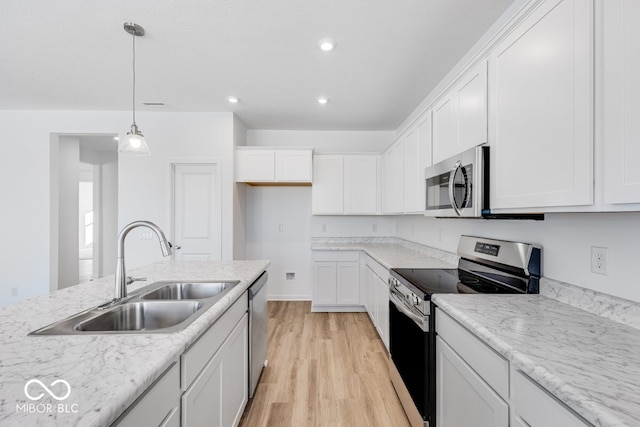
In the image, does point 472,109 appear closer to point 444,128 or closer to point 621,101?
point 444,128

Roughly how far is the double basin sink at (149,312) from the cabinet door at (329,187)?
2439 millimetres

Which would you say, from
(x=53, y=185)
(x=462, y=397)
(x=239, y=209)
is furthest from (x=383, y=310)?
(x=53, y=185)

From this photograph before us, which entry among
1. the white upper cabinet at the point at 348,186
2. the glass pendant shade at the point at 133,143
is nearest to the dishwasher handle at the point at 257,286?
the glass pendant shade at the point at 133,143

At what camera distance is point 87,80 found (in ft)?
9.26

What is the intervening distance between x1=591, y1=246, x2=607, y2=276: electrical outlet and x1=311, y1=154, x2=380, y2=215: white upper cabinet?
2875mm

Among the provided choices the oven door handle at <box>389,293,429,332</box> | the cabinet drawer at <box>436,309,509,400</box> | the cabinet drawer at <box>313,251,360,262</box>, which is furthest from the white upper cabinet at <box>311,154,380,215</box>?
the cabinet drawer at <box>436,309,509,400</box>

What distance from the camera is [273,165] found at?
154 inches

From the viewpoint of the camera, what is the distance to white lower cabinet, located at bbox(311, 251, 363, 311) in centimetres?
389

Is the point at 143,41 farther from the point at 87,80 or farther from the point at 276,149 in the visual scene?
Answer: the point at 276,149

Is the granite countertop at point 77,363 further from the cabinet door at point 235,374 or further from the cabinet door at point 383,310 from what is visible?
the cabinet door at point 383,310

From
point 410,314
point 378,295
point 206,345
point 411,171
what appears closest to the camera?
point 206,345

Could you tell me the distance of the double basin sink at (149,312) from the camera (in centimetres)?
108

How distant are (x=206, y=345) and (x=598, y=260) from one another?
69.0 inches

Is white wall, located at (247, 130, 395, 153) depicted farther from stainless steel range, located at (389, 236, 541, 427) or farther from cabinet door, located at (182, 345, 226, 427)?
cabinet door, located at (182, 345, 226, 427)
